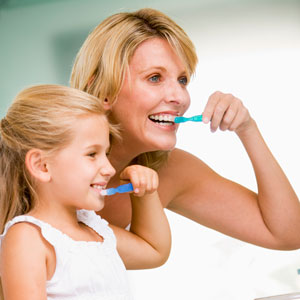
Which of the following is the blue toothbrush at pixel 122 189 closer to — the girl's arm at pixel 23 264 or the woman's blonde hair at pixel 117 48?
the girl's arm at pixel 23 264

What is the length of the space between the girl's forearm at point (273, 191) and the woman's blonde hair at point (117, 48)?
210 mm

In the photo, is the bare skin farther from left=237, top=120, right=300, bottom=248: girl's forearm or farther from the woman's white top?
the woman's white top

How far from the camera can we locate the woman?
3.99 ft

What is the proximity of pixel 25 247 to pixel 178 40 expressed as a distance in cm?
62

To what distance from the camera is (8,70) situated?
220cm

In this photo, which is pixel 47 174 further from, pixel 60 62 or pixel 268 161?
pixel 60 62

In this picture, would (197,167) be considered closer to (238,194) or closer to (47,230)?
(238,194)

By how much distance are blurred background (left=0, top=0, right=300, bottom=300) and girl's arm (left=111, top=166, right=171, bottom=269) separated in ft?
3.58

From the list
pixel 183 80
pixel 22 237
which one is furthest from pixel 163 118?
pixel 22 237

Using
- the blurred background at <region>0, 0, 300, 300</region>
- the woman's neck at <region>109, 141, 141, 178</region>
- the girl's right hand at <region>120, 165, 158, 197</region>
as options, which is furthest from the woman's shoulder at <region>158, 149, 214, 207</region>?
the blurred background at <region>0, 0, 300, 300</region>

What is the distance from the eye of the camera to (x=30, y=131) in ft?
3.05

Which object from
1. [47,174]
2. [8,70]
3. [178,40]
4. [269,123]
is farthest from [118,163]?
[269,123]

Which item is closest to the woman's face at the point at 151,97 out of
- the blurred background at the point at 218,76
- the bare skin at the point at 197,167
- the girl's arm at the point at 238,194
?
the bare skin at the point at 197,167

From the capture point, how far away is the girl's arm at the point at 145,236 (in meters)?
1.08
